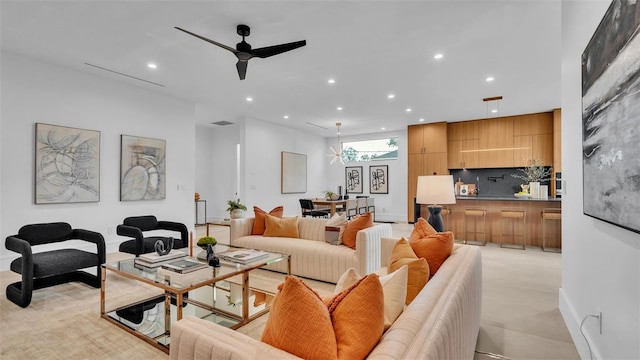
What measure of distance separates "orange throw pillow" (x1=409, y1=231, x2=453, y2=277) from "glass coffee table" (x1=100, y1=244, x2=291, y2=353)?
4.45ft

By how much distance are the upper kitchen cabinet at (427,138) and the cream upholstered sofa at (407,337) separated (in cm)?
734

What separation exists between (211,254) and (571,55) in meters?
3.32

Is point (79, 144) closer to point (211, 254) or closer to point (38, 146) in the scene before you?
point (38, 146)

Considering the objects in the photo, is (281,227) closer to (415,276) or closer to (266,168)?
(415,276)

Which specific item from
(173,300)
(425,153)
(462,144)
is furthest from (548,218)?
(173,300)

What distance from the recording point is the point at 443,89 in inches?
212

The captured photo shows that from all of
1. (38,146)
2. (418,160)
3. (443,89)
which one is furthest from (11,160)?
(418,160)

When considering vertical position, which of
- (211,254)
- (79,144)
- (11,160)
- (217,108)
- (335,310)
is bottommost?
(211,254)

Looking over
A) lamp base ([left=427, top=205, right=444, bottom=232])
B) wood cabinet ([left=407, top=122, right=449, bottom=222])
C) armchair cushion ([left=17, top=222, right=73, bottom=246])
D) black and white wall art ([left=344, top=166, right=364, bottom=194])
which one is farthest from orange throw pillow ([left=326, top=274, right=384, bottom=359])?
black and white wall art ([left=344, top=166, right=364, bottom=194])

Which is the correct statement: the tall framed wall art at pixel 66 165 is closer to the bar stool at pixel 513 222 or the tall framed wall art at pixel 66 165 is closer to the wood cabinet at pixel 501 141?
the bar stool at pixel 513 222

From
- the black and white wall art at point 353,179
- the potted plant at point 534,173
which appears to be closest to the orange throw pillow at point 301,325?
the potted plant at point 534,173

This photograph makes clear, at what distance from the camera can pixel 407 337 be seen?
0.95m

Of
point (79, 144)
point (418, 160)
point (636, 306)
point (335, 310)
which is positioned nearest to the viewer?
point (335, 310)

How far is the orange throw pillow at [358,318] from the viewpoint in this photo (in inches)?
37.1
